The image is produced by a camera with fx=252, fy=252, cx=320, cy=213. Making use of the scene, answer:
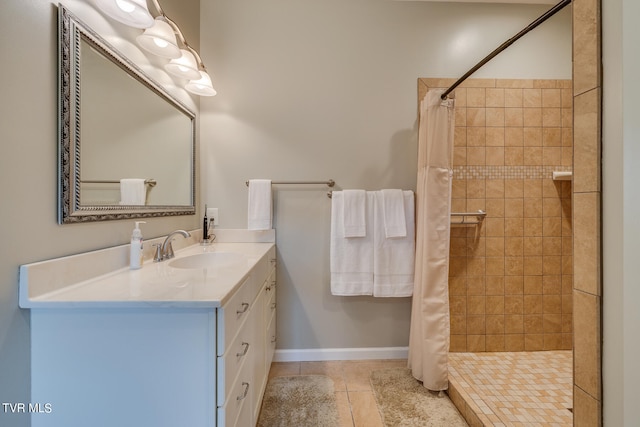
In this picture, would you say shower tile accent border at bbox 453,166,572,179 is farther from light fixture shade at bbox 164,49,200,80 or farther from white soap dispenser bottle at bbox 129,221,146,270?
white soap dispenser bottle at bbox 129,221,146,270

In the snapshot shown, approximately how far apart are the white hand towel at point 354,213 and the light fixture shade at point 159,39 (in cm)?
124

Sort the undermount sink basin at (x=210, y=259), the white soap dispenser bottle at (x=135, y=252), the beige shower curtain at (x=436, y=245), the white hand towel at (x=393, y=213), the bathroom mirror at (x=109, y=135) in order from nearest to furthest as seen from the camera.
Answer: the bathroom mirror at (x=109, y=135) < the white soap dispenser bottle at (x=135, y=252) < the undermount sink basin at (x=210, y=259) < the beige shower curtain at (x=436, y=245) < the white hand towel at (x=393, y=213)

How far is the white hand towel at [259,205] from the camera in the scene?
5.72 ft

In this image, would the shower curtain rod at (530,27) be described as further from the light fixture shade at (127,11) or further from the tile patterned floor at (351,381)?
the tile patterned floor at (351,381)

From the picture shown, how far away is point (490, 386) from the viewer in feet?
5.07

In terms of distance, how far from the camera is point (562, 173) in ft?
5.95

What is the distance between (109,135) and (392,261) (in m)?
1.70

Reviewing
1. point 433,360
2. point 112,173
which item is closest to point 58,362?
point 112,173

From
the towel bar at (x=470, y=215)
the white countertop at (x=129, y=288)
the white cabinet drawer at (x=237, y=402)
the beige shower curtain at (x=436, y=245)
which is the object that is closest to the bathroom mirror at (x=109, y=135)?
the white countertop at (x=129, y=288)

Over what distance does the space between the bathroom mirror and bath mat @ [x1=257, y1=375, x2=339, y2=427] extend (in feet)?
4.06

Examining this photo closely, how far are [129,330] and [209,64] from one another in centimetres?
183

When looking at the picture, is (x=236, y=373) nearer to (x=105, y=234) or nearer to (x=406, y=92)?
(x=105, y=234)

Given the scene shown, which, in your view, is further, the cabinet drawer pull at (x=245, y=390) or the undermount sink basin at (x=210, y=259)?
the undermount sink basin at (x=210, y=259)

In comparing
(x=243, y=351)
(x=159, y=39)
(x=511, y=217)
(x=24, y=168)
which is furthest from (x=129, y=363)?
(x=511, y=217)
